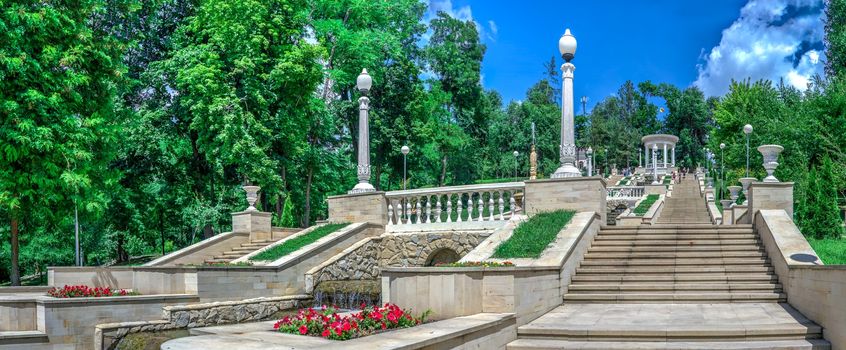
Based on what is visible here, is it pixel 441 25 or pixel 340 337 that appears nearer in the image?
pixel 340 337

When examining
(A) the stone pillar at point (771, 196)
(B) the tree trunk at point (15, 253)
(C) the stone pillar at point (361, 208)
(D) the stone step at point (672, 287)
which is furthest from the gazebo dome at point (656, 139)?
(B) the tree trunk at point (15, 253)

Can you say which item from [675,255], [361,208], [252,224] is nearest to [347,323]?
[675,255]

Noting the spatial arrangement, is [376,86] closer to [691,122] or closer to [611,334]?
[611,334]

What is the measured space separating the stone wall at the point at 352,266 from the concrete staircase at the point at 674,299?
6183mm

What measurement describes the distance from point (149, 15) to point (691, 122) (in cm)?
7919

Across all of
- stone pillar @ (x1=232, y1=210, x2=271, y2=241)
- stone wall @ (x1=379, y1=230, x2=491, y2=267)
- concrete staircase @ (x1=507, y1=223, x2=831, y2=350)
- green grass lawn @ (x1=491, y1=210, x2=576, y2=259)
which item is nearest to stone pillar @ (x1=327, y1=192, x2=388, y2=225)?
stone wall @ (x1=379, y1=230, x2=491, y2=267)

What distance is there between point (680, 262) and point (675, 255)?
0.38 m

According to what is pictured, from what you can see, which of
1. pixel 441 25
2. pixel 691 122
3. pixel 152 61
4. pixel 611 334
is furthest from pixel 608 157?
pixel 611 334

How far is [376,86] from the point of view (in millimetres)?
35344

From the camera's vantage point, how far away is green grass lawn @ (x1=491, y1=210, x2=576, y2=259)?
12016 millimetres

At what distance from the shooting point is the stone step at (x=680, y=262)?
41.8 feet

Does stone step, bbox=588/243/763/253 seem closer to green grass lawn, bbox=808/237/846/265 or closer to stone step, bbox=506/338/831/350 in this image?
green grass lawn, bbox=808/237/846/265

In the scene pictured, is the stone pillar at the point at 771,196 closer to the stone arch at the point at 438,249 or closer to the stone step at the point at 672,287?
the stone step at the point at 672,287

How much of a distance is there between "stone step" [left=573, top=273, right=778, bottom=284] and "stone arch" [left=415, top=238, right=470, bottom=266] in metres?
4.58
